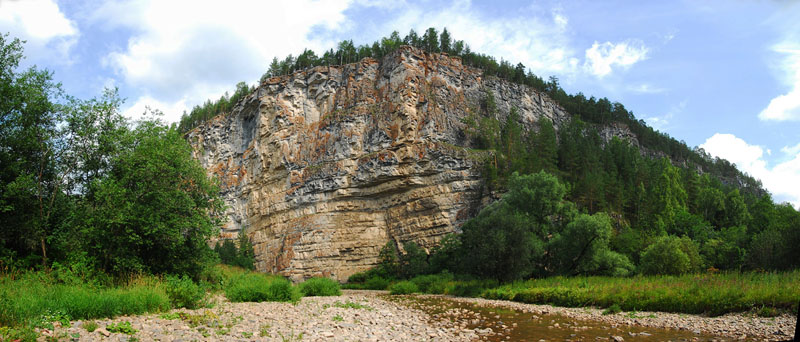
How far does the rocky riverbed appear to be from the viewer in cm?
994

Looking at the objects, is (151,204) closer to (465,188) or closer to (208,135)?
(465,188)

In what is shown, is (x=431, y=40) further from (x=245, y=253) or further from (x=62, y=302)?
(x=62, y=302)

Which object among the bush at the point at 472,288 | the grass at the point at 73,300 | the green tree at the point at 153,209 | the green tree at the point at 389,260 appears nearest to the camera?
the grass at the point at 73,300

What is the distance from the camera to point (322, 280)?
3253cm

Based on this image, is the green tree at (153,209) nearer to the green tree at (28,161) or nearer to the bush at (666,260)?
the green tree at (28,161)

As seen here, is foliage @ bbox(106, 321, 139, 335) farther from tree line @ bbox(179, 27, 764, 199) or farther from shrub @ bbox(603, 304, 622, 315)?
tree line @ bbox(179, 27, 764, 199)

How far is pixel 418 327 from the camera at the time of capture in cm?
1498

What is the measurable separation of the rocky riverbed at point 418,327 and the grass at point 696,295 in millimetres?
946

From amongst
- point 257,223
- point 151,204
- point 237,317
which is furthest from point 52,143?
point 257,223

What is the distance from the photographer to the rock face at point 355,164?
63219 millimetres

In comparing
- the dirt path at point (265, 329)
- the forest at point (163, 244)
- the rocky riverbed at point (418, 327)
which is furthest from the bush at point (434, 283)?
the dirt path at point (265, 329)

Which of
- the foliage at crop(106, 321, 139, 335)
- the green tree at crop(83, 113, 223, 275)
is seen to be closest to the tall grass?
the foliage at crop(106, 321, 139, 335)

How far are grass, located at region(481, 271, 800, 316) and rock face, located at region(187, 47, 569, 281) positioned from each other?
36799 millimetres

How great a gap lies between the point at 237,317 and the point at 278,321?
4.07 ft
